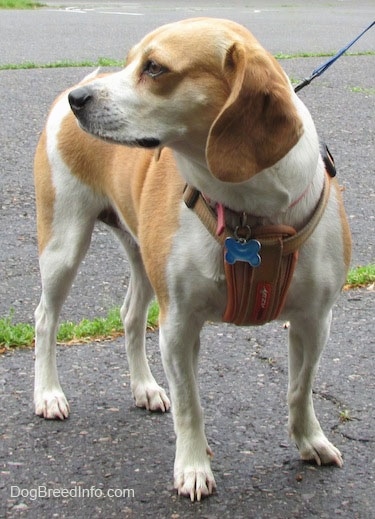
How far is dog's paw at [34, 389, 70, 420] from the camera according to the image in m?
4.20

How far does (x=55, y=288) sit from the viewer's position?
4.37m

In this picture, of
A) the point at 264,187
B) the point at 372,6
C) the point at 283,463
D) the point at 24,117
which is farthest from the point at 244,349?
the point at 372,6

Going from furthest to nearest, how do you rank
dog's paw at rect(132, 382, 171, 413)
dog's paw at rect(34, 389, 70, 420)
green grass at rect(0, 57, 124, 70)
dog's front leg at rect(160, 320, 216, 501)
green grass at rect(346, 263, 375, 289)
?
green grass at rect(0, 57, 124, 70)
green grass at rect(346, 263, 375, 289)
dog's paw at rect(132, 382, 171, 413)
dog's paw at rect(34, 389, 70, 420)
dog's front leg at rect(160, 320, 216, 501)

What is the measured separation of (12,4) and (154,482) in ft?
59.0

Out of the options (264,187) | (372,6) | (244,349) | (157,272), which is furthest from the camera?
(372,6)

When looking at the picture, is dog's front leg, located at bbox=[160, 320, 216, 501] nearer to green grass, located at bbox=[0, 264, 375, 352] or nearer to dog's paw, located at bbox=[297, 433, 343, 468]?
dog's paw, located at bbox=[297, 433, 343, 468]

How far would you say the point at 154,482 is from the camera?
12.2 feet

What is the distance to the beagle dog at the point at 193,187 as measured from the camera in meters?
3.05

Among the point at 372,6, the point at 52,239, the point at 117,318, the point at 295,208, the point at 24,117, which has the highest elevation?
the point at 295,208

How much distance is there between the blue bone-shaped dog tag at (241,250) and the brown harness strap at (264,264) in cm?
2

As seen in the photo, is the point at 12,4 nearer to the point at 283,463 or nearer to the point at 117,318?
the point at 117,318

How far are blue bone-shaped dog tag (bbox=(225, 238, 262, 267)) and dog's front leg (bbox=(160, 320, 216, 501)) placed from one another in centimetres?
36

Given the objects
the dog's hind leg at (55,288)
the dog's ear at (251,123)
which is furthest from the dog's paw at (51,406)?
the dog's ear at (251,123)

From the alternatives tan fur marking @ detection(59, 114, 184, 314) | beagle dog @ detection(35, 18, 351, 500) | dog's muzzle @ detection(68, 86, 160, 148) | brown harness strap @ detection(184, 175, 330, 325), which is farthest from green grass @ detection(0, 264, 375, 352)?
dog's muzzle @ detection(68, 86, 160, 148)
